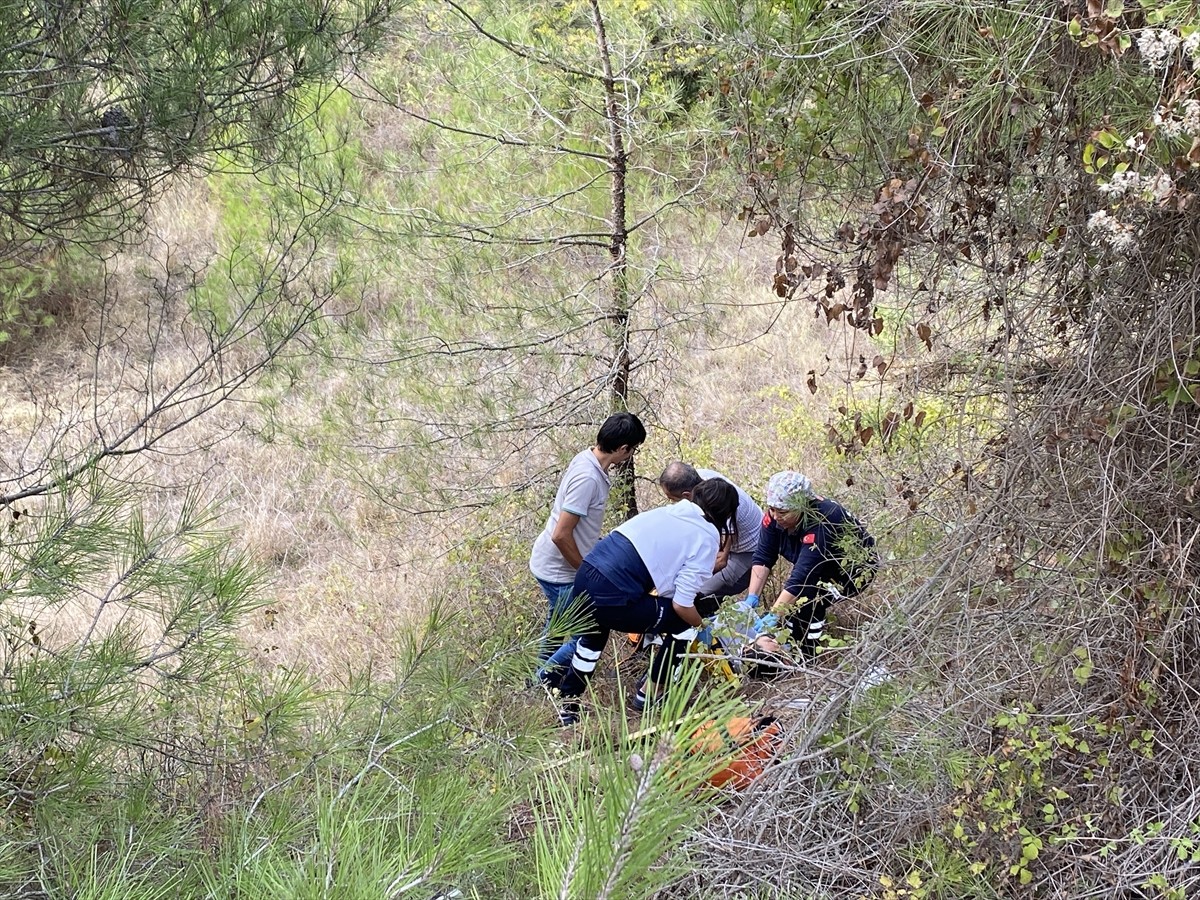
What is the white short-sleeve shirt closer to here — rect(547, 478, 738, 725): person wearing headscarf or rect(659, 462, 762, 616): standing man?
rect(547, 478, 738, 725): person wearing headscarf

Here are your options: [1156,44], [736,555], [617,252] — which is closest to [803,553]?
[736,555]

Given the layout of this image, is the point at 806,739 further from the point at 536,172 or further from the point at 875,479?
the point at 536,172

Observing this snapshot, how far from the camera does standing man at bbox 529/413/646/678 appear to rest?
4477 mm

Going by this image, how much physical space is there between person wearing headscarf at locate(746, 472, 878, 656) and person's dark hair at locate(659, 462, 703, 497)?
0.37 m

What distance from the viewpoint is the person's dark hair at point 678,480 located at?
4703 millimetres

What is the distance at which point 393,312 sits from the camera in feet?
17.9

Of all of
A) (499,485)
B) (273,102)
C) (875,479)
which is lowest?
(499,485)

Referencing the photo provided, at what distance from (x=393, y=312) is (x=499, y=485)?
1104mm

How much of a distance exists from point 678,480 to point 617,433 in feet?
1.44

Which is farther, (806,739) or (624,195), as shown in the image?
(624,195)

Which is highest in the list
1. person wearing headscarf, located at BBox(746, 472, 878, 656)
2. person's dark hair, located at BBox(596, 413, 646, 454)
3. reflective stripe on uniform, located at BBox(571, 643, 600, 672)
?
person's dark hair, located at BBox(596, 413, 646, 454)

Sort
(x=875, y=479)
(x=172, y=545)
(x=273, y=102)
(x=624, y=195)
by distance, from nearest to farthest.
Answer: (x=172, y=545) < (x=273, y=102) < (x=875, y=479) < (x=624, y=195)

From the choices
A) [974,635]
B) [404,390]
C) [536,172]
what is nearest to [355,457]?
[404,390]

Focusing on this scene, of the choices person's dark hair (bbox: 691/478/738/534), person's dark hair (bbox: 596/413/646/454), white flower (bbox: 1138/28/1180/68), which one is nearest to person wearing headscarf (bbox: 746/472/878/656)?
person's dark hair (bbox: 691/478/738/534)
